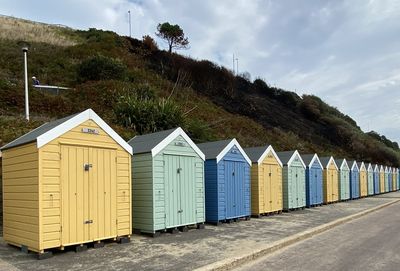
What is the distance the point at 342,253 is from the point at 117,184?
17.2 ft

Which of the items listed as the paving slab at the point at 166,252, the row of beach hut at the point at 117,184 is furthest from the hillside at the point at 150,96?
the paving slab at the point at 166,252

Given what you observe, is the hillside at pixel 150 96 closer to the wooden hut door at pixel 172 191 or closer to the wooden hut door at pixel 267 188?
the wooden hut door at pixel 267 188

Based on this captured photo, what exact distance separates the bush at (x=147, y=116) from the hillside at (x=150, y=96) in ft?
0.16

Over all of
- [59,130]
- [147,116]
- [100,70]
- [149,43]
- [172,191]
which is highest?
[149,43]

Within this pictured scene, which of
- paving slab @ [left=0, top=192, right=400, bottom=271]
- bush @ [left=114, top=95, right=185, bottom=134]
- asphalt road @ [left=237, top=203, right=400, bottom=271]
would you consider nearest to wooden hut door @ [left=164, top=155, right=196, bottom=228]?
paving slab @ [left=0, top=192, right=400, bottom=271]

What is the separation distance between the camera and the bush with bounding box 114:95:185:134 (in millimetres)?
A: 19969

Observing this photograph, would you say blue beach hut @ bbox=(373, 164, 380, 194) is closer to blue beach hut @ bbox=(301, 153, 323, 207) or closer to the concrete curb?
blue beach hut @ bbox=(301, 153, 323, 207)

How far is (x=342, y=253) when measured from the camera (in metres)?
9.15

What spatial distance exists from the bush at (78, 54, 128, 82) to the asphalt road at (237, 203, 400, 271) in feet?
75.3

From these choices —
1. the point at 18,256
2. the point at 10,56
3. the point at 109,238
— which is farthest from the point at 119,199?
the point at 10,56

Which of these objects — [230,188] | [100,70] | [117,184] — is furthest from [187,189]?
[100,70]

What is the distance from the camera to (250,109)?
46.7 meters

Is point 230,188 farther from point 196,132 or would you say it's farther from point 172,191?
point 196,132

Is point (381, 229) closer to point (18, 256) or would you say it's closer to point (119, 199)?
point (119, 199)
